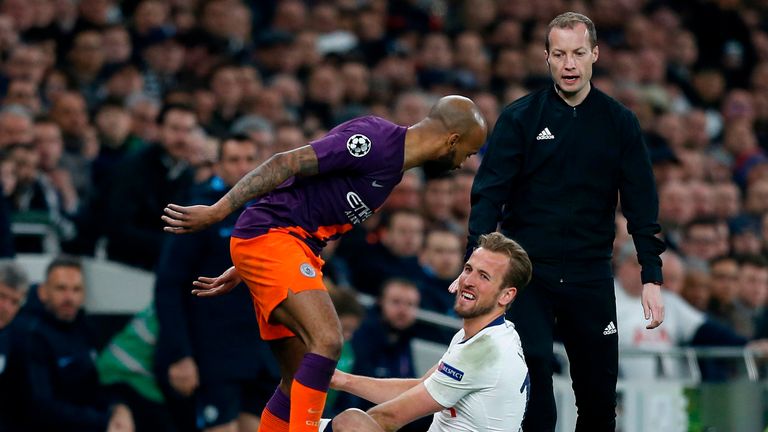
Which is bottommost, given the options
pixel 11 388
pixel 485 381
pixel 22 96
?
pixel 11 388

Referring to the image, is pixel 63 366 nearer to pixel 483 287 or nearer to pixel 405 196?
pixel 405 196

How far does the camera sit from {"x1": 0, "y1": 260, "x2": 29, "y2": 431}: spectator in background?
8.14 metres

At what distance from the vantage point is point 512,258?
227 inches

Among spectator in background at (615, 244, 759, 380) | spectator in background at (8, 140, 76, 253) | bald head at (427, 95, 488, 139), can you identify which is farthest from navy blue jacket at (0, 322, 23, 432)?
spectator in background at (615, 244, 759, 380)

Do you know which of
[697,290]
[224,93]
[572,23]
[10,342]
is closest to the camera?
[572,23]

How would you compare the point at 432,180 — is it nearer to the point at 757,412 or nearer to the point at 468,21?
the point at 757,412

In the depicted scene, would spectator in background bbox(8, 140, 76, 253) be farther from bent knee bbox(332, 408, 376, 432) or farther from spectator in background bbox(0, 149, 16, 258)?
bent knee bbox(332, 408, 376, 432)

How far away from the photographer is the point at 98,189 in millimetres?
9820

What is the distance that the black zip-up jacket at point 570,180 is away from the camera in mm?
6270

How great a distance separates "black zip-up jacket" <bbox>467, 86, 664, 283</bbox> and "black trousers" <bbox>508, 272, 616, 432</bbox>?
83 millimetres

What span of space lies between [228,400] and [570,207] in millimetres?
2727

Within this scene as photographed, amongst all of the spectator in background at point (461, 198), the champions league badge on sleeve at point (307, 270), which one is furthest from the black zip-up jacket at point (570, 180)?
the spectator in background at point (461, 198)

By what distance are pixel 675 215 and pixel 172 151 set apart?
554 cm

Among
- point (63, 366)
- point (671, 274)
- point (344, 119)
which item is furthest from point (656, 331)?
point (63, 366)
